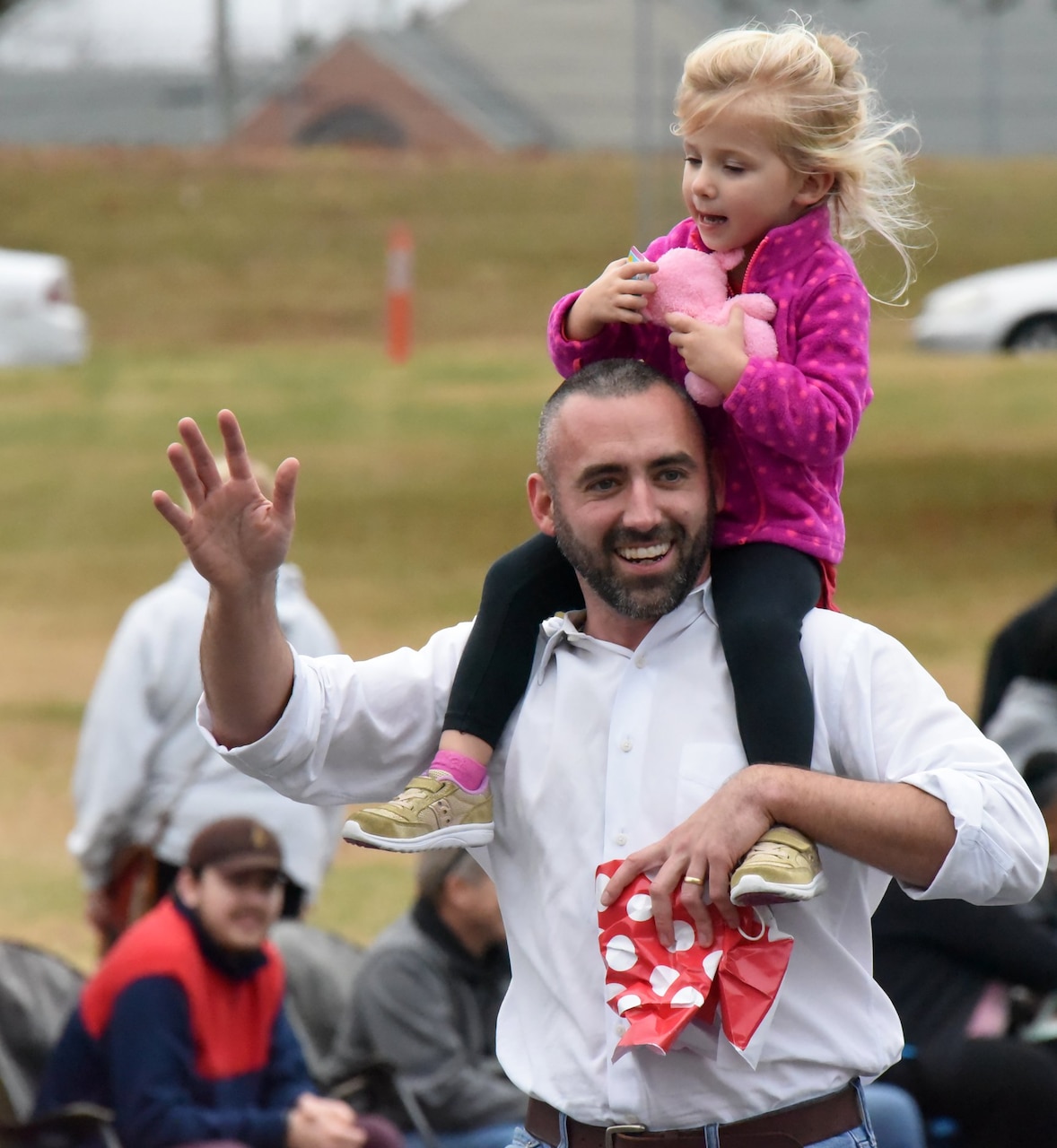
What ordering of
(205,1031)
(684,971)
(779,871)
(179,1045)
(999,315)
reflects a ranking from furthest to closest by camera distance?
(999,315)
(205,1031)
(179,1045)
(684,971)
(779,871)

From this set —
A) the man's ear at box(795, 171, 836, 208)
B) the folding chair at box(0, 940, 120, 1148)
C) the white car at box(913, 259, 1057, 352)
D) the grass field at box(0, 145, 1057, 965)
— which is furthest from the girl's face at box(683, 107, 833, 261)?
the white car at box(913, 259, 1057, 352)

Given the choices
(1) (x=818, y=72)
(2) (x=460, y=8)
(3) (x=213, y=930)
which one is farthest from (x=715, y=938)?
(2) (x=460, y=8)

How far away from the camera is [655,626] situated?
2.59 meters

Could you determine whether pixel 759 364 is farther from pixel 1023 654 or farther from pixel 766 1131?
pixel 1023 654

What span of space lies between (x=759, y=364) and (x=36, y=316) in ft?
53.1

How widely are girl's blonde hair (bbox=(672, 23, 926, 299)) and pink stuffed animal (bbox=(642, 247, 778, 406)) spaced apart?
0.56 feet

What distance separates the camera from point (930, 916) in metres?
4.75

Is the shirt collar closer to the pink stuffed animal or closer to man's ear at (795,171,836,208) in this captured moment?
the pink stuffed animal

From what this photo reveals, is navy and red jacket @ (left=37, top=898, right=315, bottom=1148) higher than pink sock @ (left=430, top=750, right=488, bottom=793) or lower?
lower

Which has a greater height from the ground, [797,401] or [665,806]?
[797,401]

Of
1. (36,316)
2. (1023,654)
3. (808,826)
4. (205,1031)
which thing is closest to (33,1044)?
(205,1031)

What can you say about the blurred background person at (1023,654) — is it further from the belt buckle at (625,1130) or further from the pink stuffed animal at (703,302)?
the belt buckle at (625,1130)

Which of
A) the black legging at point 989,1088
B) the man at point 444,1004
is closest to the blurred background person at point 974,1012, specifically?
the black legging at point 989,1088

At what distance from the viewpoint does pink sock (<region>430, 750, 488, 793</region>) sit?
2.56 meters
